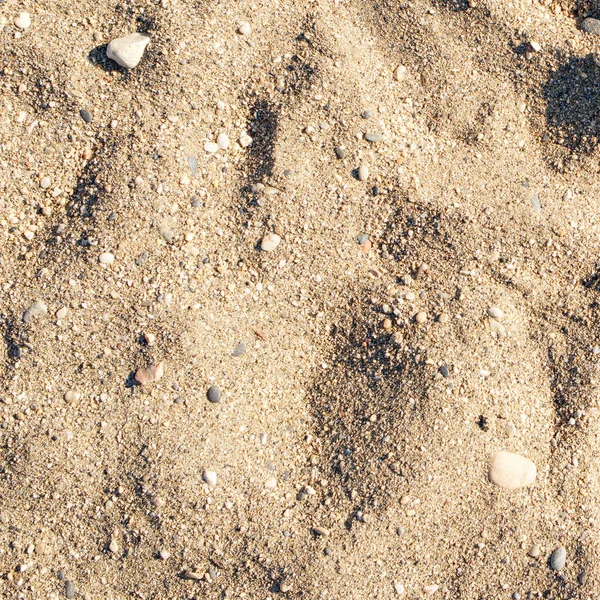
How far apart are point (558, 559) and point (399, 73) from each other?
1769 mm

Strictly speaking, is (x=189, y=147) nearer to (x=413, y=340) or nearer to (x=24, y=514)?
(x=413, y=340)

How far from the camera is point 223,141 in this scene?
2.26 meters

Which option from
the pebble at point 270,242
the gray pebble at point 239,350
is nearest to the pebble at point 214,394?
the gray pebble at point 239,350

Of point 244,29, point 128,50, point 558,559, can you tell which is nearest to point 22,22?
point 128,50

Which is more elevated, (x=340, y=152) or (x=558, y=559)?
(x=340, y=152)

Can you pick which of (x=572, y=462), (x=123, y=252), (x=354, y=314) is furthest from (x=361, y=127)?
(x=572, y=462)

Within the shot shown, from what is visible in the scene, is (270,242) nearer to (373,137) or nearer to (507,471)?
(373,137)

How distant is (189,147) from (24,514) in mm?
1347

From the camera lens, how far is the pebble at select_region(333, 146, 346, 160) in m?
2.26

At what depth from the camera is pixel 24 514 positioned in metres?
2.16

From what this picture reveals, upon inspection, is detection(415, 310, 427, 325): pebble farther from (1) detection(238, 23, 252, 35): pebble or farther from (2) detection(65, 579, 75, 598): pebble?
(2) detection(65, 579, 75, 598): pebble

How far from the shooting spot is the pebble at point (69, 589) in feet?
7.10

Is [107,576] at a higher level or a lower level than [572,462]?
lower

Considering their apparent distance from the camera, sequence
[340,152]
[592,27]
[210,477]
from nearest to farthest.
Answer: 1. [210,477]
2. [340,152]
3. [592,27]
